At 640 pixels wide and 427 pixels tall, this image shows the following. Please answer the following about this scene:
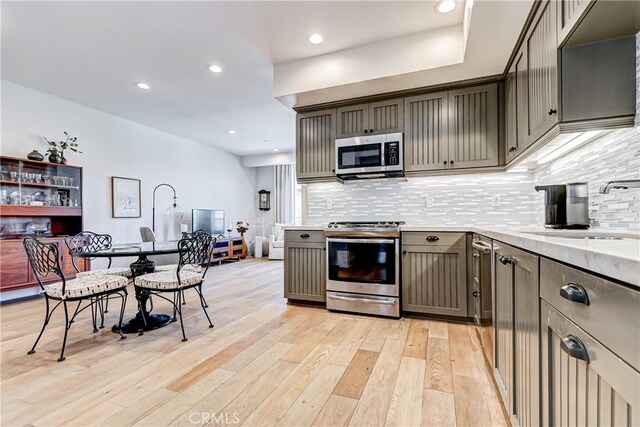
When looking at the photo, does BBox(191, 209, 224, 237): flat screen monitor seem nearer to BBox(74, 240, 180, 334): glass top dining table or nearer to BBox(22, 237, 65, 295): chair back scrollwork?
BBox(74, 240, 180, 334): glass top dining table

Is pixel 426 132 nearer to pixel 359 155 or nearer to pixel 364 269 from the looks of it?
pixel 359 155

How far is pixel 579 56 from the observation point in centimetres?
151

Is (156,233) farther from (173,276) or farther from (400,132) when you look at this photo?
(400,132)

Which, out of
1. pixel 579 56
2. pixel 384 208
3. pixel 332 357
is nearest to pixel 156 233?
pixel 384 208

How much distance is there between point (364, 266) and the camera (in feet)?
9.84

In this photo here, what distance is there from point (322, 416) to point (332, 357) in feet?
2.02

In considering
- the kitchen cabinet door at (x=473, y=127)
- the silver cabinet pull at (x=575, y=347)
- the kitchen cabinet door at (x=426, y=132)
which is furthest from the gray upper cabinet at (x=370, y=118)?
the silver cabinet pull at (x=575, y=347)

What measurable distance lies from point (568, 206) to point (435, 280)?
130 centimetres

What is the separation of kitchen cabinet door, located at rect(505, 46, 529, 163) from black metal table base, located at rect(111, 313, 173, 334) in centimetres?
338

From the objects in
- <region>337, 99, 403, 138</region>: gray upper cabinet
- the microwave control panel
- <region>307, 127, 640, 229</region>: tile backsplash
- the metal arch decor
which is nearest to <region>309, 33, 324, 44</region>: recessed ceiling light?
<region>337, 99, 403, 138</region>: gray upper cabinet

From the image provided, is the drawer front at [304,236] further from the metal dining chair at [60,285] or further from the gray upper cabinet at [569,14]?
the gray upper cabinet at [569,14]

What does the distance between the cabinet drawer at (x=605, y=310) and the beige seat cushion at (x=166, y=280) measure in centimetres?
251

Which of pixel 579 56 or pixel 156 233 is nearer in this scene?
pixel 579 56

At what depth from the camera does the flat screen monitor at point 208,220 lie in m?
6.22
